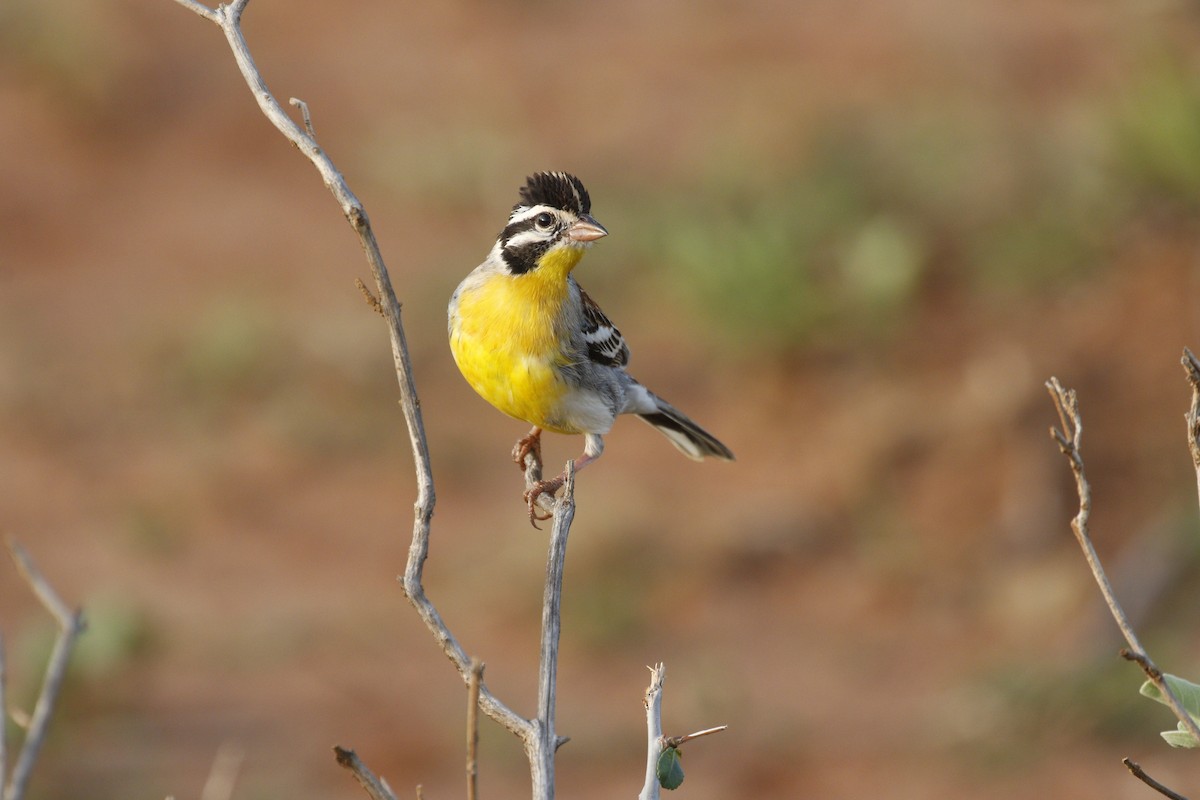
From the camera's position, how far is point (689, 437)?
672 centimetres

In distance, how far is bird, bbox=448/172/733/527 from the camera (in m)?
5.02

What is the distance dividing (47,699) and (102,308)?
11.7 meters

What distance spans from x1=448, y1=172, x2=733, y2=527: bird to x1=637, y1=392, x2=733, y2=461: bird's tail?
950 mm

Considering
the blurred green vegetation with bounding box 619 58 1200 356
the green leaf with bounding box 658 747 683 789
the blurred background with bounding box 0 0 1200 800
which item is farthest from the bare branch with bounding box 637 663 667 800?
the blurred green vegetation with bounding box 619 58 1200 356

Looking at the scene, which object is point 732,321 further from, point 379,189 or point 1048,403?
point 379,189

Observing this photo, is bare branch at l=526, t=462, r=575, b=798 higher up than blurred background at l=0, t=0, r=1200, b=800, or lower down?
lower down

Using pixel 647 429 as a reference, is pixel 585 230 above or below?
below

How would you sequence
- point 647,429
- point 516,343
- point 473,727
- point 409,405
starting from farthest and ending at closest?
point 647,429 < point 516,343 < point 409,405 < point 473,727

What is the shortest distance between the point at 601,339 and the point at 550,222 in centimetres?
79

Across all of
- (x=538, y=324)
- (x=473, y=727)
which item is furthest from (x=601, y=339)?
(x=473, y=727)

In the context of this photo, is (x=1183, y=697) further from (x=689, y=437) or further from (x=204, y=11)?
(x=689, y=437)

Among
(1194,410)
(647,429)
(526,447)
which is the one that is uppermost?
(647,429)

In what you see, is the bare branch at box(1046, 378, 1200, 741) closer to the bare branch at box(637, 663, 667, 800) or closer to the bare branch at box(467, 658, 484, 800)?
the bare branch at box(637, 663, 667, 800)

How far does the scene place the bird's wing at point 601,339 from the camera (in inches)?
223
